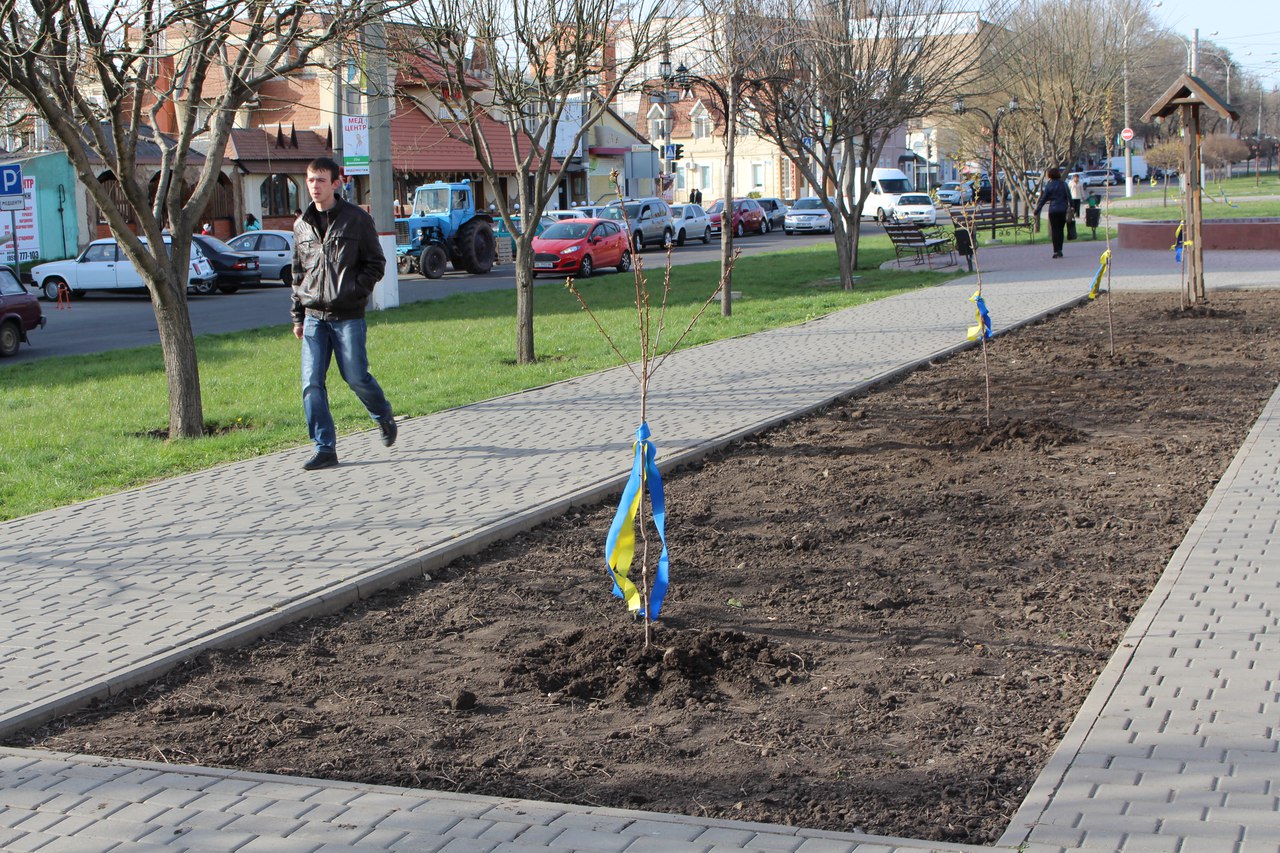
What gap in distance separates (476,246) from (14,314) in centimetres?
1617

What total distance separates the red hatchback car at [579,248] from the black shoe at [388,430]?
21.9 metres

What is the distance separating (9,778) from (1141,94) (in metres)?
62.7

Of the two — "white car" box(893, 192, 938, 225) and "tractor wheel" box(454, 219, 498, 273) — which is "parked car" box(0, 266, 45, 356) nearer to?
"tractor wheel" box(454, 219, 498, 273)

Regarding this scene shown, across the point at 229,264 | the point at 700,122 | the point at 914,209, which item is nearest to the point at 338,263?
the point at 229,264

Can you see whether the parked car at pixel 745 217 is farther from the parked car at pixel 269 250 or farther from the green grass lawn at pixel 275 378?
the green grass lawn at pixel 275 378

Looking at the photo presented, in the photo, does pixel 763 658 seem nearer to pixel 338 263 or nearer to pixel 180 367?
pixel 338 263

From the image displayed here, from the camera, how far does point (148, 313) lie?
2455cm

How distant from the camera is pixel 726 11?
18.7m

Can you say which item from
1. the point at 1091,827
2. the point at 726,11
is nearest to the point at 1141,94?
the point at 726,11

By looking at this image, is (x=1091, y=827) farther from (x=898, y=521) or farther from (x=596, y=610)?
(x=898, y=521)

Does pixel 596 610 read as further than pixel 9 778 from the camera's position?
Yes

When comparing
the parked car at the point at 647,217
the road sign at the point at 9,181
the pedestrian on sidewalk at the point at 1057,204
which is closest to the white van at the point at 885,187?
the parked car at the point at 647,217

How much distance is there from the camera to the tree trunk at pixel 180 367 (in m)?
9.88

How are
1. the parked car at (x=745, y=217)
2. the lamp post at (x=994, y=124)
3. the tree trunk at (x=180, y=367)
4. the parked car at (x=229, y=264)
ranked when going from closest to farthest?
the tree trunk at (x=180, y=367) < the parked car at (x=229, y=264) < the lamp post at (x=994, y=124) < the parked car at (x=745, y=217)
